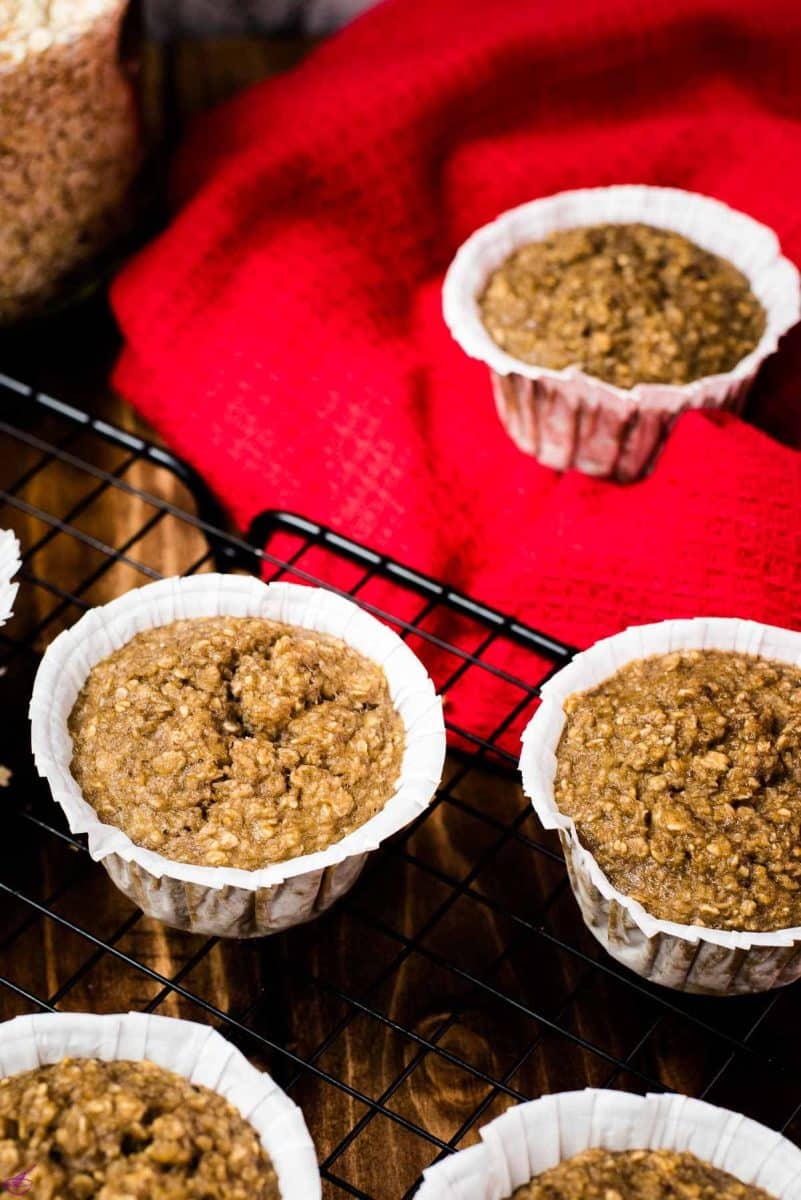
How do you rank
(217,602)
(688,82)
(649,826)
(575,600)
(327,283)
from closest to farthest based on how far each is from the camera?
(649,826)
(217,602)
(575,600)
(327,283)
(688,82)

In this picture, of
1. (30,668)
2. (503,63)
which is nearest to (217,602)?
(30,668)

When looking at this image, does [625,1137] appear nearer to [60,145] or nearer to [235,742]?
[235,742]

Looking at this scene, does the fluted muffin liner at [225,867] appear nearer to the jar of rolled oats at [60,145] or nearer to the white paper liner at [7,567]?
the white paper liner at [7,567]

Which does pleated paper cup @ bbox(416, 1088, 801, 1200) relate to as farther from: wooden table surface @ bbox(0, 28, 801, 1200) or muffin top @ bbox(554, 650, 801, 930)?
muffin top @ bbox(554, 650, 801, 930)

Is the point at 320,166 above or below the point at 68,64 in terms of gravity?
below

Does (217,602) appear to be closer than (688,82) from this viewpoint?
Yes

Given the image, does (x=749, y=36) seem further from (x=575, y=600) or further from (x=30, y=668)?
(x=30, y=668)
